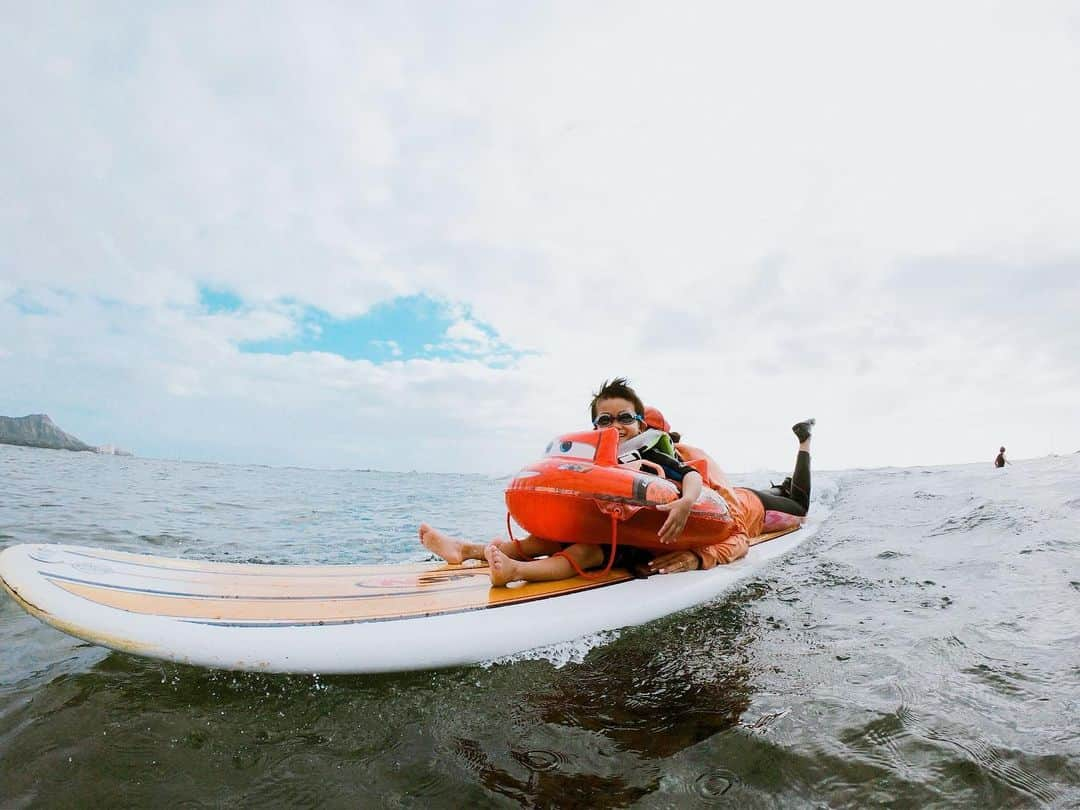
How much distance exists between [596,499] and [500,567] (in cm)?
64

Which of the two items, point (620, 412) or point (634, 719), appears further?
point (620, 412)

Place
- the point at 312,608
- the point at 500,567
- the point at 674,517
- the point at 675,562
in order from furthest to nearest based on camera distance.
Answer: the point at 675,562 < the point at 674,517 < the point at 500,567 < the point at 312,608

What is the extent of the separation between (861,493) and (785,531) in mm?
6049

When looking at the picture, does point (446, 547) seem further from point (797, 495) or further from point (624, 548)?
point (797, 495)

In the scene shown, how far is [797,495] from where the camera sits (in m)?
6.07

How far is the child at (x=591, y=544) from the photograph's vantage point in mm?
3316

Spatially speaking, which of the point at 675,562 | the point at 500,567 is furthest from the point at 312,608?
the point at 675,562

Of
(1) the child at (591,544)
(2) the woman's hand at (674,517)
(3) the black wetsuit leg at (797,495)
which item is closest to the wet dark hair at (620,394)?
(1) the child at (591,544)

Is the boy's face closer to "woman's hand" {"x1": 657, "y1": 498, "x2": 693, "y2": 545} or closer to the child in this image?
the child

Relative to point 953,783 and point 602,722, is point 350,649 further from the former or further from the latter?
point 953,783

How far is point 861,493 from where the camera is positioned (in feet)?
35.0

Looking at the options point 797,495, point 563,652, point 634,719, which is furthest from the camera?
point 797,495

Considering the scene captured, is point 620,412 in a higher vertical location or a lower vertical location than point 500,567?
higher

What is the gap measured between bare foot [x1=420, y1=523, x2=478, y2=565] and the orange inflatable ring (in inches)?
27.1
